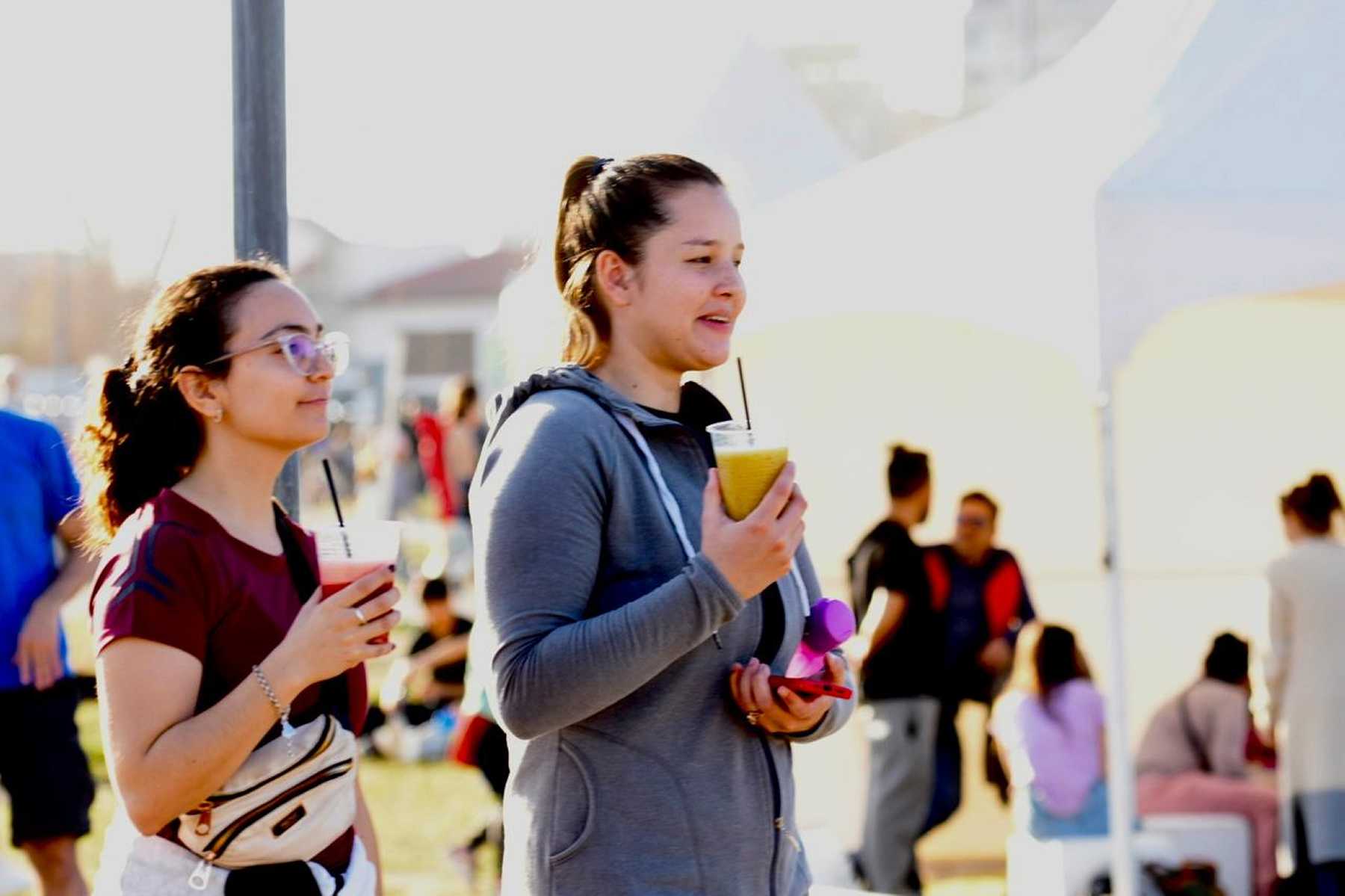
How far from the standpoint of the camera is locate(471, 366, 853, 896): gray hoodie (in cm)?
167

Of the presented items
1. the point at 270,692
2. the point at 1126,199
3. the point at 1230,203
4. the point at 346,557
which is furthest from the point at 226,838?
the point at 1230,203

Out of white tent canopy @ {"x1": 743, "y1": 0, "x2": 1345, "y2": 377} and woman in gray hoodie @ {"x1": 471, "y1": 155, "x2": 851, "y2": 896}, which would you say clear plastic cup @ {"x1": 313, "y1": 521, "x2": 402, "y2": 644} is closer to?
woman in gray hoodie @ {"x1": 471, "y1": 155, "x2": 851, "y2": 896}

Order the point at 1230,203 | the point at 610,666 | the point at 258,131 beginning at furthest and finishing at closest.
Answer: the point at 1230,203, the point at 258,131, the point at 610,666

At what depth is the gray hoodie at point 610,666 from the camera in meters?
1.67

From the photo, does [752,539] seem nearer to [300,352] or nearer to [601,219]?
[601,219]

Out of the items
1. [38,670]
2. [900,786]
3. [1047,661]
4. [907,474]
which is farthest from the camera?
[900,786]

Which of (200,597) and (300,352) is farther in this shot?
(300,352)

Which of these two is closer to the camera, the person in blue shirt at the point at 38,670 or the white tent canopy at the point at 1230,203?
the person in blue shirt at the point at 38,670

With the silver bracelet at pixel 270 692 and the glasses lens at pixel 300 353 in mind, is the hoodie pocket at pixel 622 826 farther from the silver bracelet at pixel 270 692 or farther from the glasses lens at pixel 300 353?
the glasses lens at pixel 300 353

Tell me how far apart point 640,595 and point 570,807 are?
9.1 inches

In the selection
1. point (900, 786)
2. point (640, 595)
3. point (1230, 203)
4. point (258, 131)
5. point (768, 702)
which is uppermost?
point (1230, 203)

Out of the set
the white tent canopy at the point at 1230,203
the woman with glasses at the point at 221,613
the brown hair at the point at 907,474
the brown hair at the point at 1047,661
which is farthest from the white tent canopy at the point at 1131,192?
the woman with glasses at the point at 221,613

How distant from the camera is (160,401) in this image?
6.67ft

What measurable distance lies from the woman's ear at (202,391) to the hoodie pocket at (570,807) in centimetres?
60
